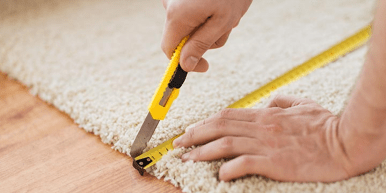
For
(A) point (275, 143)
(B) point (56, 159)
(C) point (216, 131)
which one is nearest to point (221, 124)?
(C) point (216, 131)

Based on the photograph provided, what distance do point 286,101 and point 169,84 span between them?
1.06 feet

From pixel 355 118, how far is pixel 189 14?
42 centimetres

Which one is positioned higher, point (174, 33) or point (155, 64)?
point (174, 33)

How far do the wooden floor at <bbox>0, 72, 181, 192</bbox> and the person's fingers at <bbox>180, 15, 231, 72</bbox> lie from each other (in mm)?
294

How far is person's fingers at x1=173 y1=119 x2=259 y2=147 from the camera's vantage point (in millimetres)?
804

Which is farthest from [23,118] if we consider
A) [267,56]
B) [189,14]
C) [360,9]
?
[360,9]

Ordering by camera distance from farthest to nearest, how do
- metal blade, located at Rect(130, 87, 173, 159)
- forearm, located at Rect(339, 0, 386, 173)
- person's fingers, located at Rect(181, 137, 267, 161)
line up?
metal blade, located at Rect(130, 87, 173, 159)
person's fingers, located at Rect(181, 137, 267, 161)
forearm, located at Rect(339, 0, 386, 173)

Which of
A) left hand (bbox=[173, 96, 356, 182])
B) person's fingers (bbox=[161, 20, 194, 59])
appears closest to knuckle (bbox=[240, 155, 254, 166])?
left hand (bbox=[173, 96, 356, 182])

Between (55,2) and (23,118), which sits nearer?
(23,118)

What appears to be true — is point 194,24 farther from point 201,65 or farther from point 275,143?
point 275,143

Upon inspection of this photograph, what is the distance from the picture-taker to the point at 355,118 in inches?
27.5

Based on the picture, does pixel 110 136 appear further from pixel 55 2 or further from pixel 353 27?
pixel 55 2

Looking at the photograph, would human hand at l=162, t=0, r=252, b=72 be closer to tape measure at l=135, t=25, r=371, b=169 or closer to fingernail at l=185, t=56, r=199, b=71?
fingernail at l=185, t=56, r=199, b=71

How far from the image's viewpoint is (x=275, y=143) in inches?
30.3
